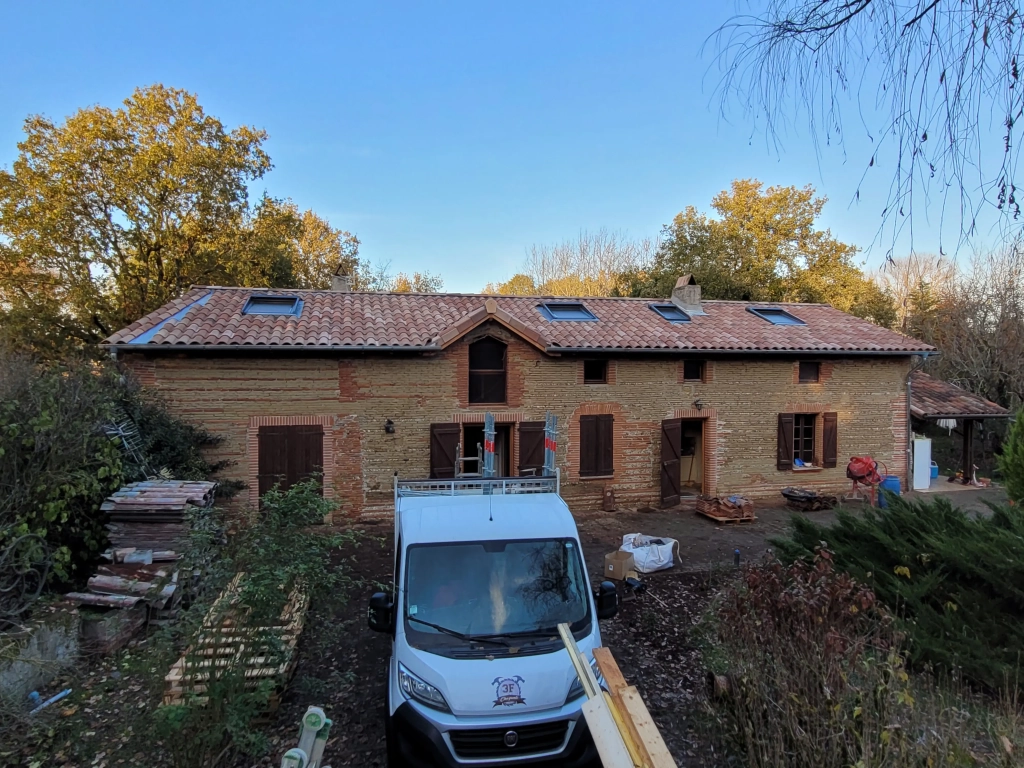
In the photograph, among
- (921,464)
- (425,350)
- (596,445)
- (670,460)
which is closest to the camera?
(425,350)

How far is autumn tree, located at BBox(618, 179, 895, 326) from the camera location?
89.0ft

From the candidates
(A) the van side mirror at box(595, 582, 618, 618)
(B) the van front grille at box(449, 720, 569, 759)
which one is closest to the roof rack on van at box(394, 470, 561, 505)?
(A) the van side mirror at box(595, 582, 618, 618)

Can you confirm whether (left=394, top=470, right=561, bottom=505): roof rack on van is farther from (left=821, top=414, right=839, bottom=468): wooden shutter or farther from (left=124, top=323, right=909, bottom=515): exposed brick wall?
(left=821, top=414, right=839, bottom=468): wooden shutter

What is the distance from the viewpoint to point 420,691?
433 cm

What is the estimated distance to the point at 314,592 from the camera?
5.22 m

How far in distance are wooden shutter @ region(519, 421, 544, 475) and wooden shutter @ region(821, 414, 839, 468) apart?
8209mm

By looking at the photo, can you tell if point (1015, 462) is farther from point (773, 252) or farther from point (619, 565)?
point (773, 252)

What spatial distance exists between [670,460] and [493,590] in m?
10.7

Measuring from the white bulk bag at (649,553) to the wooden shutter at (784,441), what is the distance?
24.2 ft

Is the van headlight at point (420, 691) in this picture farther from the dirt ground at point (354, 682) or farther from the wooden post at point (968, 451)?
the wooden post at point (968, 451)

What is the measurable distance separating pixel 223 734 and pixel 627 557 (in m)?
6.19

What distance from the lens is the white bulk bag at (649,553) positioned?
9.32m

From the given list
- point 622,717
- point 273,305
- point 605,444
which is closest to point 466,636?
point 622,717

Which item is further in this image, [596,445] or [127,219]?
[127,219]
